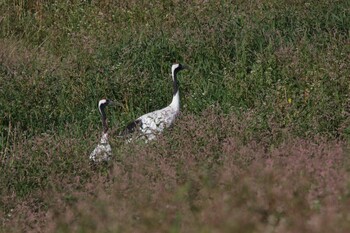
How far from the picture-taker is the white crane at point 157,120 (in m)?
9.91

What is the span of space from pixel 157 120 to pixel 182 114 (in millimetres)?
319

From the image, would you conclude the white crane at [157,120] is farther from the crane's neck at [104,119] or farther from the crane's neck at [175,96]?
the crane's neck at [104,119]

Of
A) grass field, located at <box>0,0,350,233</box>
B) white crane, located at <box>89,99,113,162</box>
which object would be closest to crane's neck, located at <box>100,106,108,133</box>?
white crane, located at <box>89,99,113,162</box>

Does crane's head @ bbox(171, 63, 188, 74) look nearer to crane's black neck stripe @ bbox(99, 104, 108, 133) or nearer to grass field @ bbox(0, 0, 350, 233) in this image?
grass field @ bbox(0, 0, 350, 233)

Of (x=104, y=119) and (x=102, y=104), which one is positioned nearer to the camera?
(x=104, y=119)

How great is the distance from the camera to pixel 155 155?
8656 millimetres

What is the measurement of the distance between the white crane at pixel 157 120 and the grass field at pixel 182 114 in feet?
0.49

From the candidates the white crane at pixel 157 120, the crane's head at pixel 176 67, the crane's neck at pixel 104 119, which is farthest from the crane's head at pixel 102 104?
the crane's head at pixel 176 67

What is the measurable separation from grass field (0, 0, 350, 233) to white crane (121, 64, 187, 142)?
15 centimetres

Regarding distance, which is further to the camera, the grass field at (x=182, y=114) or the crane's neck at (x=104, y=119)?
the crane's neck at (x=104, y=119)

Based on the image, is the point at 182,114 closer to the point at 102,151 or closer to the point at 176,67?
the point at 176,67

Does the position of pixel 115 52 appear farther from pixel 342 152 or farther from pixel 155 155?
pixel 342 152

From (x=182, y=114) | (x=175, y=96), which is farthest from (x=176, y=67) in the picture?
(x=182, y=114)

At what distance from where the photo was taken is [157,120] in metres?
10.6
